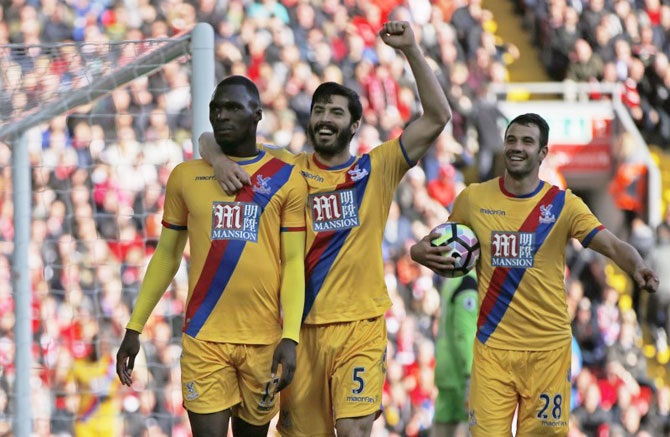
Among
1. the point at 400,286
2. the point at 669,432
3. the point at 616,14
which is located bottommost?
the point at 669,432

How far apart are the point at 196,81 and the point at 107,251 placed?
2.78m

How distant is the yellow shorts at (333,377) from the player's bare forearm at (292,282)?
310mm

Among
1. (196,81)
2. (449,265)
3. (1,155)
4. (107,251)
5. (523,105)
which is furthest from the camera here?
(523,105)

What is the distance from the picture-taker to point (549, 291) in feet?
15.7

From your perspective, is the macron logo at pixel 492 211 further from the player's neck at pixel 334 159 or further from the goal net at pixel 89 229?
the goal net at pixel 89 229

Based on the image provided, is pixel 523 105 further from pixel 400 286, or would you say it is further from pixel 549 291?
pixel 549 291

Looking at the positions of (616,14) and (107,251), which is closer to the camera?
(107,251)

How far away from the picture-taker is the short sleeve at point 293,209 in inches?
169

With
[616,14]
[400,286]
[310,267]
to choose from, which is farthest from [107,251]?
[616,14]

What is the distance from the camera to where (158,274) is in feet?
14.3

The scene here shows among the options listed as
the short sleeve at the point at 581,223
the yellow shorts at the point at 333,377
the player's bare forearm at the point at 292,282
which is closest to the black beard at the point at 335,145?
the player's bare forearm at the point at 292,282

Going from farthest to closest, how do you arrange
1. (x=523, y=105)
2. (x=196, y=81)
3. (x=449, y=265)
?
(x=523, y=105) < (x=196, y=81) < (x=449, y=265)

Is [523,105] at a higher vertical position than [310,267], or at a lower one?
higher

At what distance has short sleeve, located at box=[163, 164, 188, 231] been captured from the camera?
434cm
